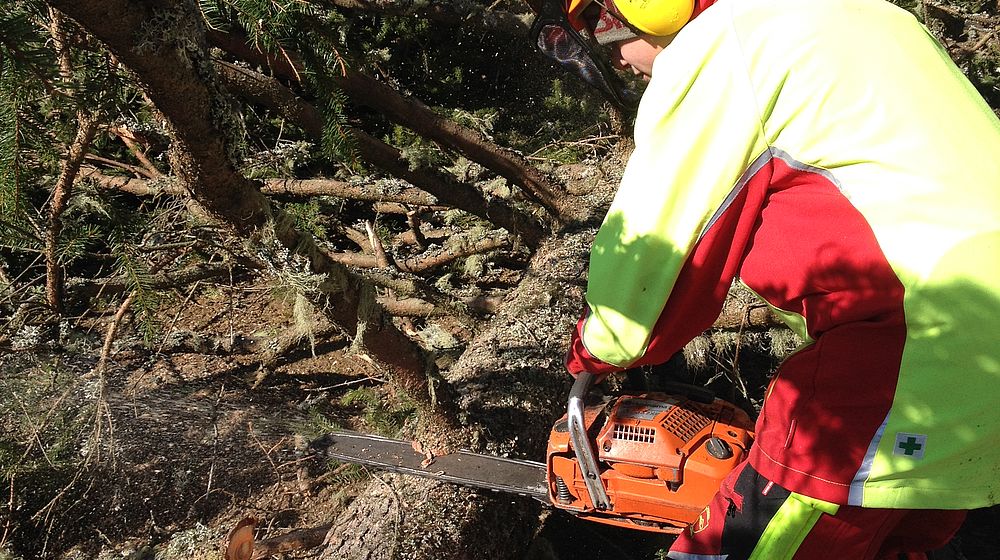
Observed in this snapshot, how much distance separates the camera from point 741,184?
1361 mm

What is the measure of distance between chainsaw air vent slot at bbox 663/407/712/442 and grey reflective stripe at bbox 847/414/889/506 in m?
0.60

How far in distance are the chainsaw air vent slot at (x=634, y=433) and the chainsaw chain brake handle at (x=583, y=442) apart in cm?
9

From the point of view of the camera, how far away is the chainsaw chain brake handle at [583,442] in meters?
1.92

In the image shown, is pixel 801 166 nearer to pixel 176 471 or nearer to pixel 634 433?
pixel 634 433

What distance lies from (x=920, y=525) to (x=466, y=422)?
59.8 inches

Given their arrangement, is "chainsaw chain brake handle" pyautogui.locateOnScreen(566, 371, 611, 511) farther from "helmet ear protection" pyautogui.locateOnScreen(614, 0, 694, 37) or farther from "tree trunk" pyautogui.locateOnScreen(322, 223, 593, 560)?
"helmet ear protection" pyautogui.locateOnScreen(614, 0, 694, 37)

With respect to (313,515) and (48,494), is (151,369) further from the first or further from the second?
(313,515)

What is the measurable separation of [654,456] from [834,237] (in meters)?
0.88

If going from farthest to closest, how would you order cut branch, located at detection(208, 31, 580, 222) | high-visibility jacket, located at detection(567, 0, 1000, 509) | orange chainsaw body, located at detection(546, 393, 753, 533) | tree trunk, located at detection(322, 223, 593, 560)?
cut branch, located at detection(208, 31, 580, 222), tree trunk, located at detection(322, 223, 593, 560), orange chainsaw body, located at detection(546, 393, 753, 533), high-visibility jacket, located at detection(567, 0, 1000, 509)

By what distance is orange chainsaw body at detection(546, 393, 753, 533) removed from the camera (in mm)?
1891

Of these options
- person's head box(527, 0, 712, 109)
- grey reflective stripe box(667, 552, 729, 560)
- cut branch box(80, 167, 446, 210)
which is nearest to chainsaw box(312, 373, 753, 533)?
grey reflective stripe box(667, 552, 729, 560)

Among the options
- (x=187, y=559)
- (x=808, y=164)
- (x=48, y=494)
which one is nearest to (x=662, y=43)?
(x=808, y=164)

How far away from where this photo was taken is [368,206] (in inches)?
210

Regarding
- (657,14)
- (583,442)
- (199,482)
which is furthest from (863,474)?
(199,482)
